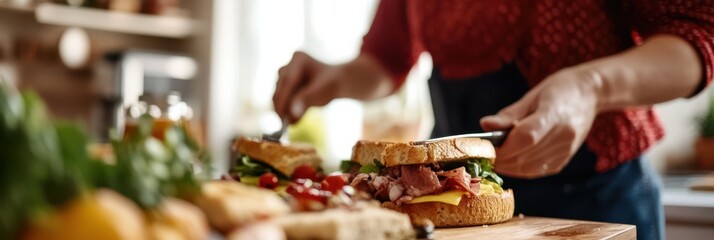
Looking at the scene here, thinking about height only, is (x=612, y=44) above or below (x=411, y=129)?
above

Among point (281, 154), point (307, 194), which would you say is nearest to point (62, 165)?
point (307, 194)

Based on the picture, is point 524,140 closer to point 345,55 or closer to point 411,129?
point 411,129

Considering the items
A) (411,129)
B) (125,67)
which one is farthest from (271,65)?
(411,129)

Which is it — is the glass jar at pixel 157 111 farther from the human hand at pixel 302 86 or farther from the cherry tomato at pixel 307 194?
the cherry tomato at pixel 307 194

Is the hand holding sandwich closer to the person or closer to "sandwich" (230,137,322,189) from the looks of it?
the person

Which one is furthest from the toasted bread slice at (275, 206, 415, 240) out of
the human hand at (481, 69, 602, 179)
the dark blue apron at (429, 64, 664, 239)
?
the dark blue apron at (429, 64, 664, 239)

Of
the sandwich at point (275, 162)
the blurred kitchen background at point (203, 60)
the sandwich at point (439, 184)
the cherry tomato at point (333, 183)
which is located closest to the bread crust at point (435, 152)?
the sandwich at point (439, 184)
